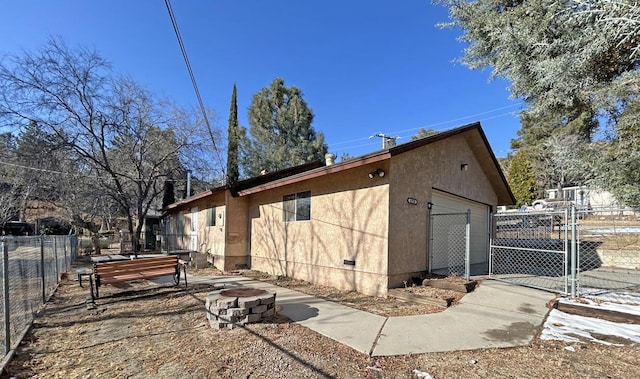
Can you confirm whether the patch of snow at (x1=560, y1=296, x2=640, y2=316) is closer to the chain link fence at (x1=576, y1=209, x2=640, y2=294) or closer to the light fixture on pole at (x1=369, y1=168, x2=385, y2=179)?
the chain link fence at (x1=576, y1=209, x2=640, y2=294)

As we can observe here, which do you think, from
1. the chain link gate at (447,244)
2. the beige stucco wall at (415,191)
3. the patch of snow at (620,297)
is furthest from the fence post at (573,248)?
the beige stucco wall at (415,191)

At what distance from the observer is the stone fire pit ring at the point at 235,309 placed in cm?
486

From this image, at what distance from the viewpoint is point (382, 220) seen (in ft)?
22.5

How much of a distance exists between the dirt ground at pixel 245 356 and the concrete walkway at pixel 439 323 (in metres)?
0.25

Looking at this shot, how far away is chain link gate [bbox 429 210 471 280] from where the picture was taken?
26.8 ft

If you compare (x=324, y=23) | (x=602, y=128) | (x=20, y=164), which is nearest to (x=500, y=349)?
(x=602, y=128)

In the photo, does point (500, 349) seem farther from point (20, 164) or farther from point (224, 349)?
point (20, 164)

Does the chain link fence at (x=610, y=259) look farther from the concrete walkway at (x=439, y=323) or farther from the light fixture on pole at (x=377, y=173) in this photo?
the light fixture on pole at (x=377, y=173)

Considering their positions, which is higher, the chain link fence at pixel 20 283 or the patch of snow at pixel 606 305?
the chain link fence at pixel 20 283

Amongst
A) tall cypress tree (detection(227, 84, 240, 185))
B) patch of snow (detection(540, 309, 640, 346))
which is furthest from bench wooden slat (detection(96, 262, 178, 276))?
tall cypress tree (detection(227, 84, 240, 185))

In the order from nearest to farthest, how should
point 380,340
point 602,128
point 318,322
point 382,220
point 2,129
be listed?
point 380,340
point 318,322
point 602,128
point 382,220
point 2,129

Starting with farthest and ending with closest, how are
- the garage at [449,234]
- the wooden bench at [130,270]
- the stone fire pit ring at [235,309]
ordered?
the garage at [449,234], the wooden bench at [130,270], the stone fire pit ring at [235,309]

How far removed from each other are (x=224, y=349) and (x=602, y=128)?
310 inches

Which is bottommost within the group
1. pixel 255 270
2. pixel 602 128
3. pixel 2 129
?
pixel 255 270
